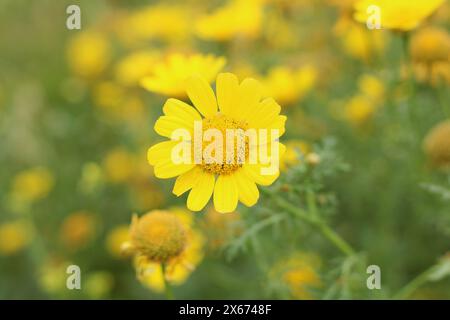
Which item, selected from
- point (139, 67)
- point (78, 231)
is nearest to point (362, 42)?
point (139, 67)

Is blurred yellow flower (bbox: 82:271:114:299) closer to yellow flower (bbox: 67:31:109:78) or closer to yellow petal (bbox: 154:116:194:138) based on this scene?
yellow petal (bbox: 154:116:194:138)

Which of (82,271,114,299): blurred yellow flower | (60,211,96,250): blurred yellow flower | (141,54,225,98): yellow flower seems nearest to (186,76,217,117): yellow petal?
(141,54,225,98): yellow flower

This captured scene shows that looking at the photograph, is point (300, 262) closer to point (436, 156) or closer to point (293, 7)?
point (436, 156)

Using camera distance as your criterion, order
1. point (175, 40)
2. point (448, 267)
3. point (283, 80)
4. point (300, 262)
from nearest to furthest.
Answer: point (448, 267)
point (300, 262)
point (283, 80)
point (175, 40)

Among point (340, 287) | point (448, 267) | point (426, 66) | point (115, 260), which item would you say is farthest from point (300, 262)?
point (115, 260)

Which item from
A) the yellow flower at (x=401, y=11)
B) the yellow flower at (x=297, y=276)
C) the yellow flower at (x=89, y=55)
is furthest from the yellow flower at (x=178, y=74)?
the yellow flower at (x=89, y=55)

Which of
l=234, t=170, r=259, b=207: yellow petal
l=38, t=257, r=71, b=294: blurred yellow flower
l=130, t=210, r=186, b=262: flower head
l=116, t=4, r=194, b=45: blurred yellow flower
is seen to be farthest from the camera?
l=116, t=4, r=194, b=45: blurred yellow flower

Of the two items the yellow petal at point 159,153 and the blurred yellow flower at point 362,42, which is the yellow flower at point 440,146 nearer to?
the blurred yellow flower at point 362,42
